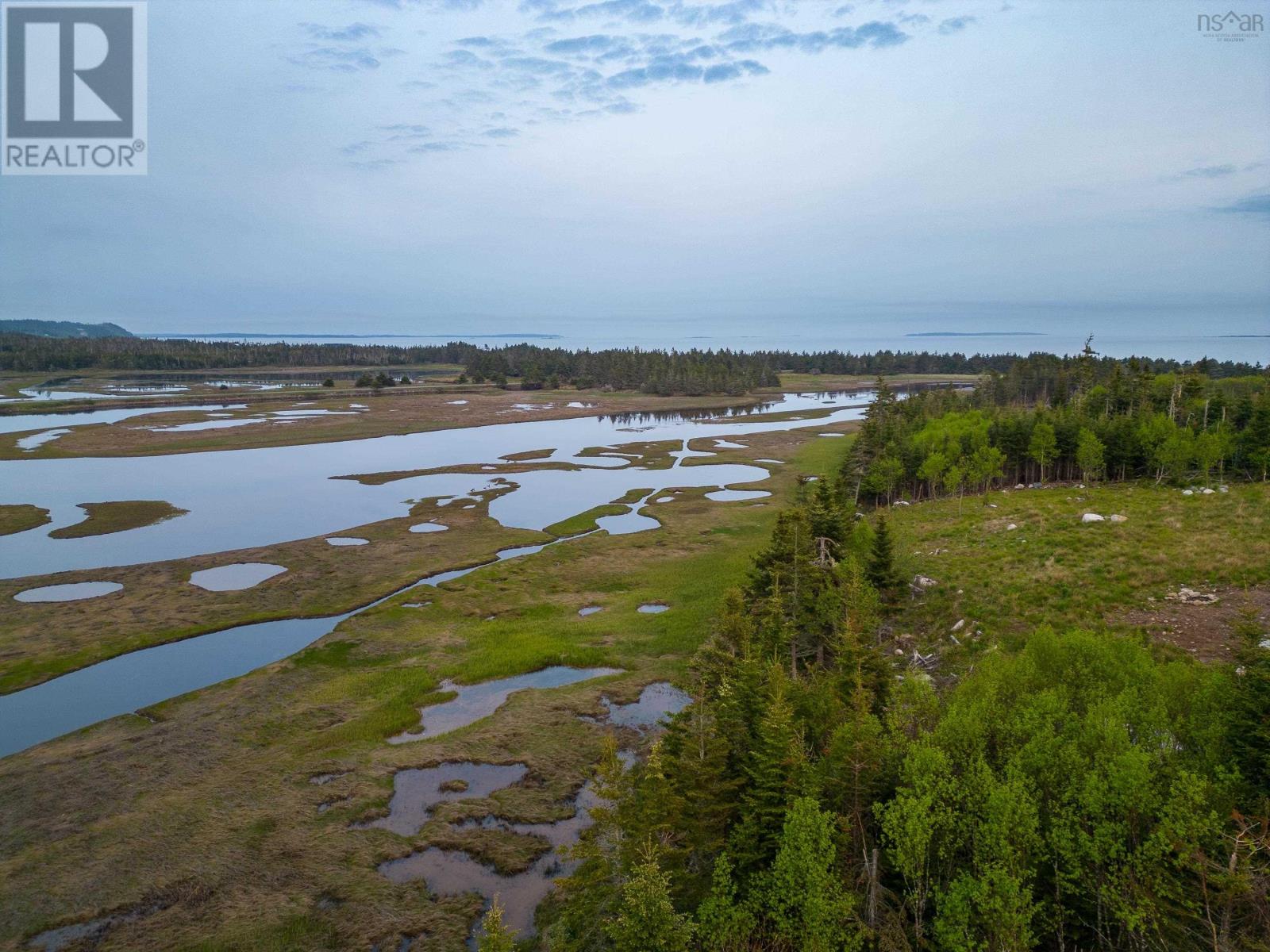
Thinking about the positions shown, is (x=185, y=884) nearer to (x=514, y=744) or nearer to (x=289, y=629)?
(x=514, y=744)

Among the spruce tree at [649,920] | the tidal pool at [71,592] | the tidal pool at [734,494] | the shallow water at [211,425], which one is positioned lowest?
the tidal pool at [71,592]

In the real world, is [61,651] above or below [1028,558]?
below

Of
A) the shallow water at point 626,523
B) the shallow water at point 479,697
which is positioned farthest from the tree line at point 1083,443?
the shallow water at point 479,697

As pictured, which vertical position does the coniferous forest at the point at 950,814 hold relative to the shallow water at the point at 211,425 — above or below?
below

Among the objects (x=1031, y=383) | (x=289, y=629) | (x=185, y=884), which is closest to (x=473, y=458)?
(x=289, y=629)

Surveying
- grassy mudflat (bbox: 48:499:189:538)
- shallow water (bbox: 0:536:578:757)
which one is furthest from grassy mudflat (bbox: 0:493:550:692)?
grassy mudflat (bbox: 48:499:189:538)

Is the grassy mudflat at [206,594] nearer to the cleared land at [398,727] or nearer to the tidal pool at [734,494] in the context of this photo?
the cleared land at [398,727]

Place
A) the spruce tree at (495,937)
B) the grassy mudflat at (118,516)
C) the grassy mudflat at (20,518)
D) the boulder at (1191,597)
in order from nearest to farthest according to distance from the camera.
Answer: the spruce tree at (495,937) → the boulder at (1191,597) → the grassy mudflat at (118,516) → the grassy mudflat at (20,518)
